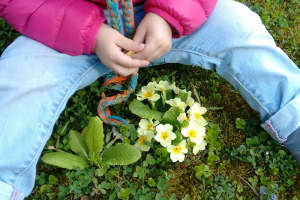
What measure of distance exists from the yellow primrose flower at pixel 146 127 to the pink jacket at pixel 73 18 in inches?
18.2

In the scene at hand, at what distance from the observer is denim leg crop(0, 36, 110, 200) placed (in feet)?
4.94

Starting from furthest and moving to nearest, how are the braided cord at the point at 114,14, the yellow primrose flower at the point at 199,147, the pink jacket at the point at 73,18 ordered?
the yellow primrose flower at the point at 199,147, the pink jacket at the point at 73,18, the braided cord at the point at 114,14

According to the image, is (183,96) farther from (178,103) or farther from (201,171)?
(201,171)

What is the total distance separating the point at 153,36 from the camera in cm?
151

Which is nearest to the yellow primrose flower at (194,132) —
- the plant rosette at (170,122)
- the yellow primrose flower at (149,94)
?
the plant rosette at (170,122)

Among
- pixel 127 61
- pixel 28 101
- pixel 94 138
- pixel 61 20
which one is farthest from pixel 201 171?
pixel 61 20

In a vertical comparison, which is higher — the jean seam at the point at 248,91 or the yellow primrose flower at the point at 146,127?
the jean seam at the point at 248,91

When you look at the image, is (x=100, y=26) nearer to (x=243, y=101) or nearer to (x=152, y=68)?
(x=152, y=68)

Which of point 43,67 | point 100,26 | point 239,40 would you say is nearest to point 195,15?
point 239,40

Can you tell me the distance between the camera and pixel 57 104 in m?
1.61

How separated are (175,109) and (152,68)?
0.44 m

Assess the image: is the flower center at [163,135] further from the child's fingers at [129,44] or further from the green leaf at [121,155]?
the child's fingers at [129,44]

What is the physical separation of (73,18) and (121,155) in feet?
2.37

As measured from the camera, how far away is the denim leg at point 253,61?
64.3 inches
